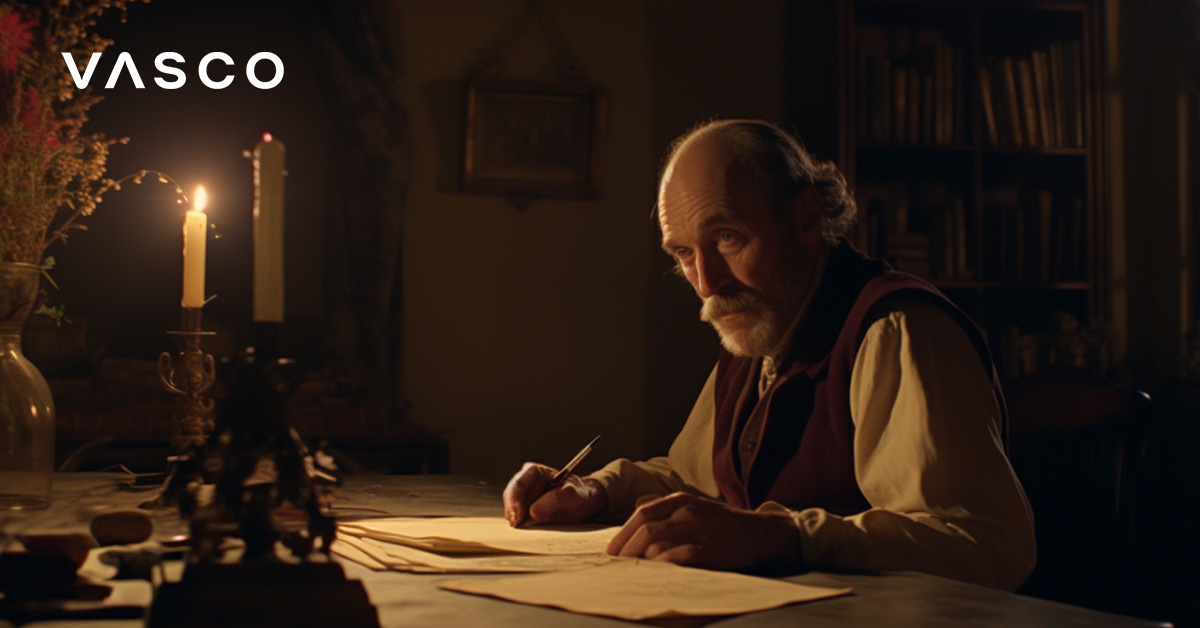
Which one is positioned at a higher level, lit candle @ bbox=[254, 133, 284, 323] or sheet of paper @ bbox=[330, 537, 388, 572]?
lit candle @ bbox=[254, 133, 284, 323]

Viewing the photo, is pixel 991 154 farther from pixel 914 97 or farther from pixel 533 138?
pixel 533 138

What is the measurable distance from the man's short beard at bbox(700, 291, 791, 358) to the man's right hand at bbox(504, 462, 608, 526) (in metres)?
0.38

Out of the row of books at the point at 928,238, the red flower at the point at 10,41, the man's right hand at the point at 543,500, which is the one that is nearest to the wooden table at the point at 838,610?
the man's right hand at the point at 543,500

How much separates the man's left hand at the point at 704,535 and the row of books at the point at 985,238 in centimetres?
273

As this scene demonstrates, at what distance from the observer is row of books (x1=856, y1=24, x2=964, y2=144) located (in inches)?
143

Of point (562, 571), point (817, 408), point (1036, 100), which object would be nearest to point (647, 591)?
point (562, 571)

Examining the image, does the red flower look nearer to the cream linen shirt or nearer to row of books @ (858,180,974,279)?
the cream linen shirt

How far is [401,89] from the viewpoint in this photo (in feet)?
12.4

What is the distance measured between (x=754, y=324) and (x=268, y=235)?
3.43 ft

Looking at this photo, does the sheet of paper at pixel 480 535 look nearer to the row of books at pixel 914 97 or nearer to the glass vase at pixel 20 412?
the glass vase at pixel 20 412

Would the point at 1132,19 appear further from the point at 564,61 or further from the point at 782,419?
the point at 782,419

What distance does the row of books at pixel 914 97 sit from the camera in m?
3.64

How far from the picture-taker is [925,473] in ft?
4.15

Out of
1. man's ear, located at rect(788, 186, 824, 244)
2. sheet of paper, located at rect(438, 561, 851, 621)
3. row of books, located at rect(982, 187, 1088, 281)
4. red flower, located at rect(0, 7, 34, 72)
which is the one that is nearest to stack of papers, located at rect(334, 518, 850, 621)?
sheet of paper, located at rect(438, 561, 851, 621)
